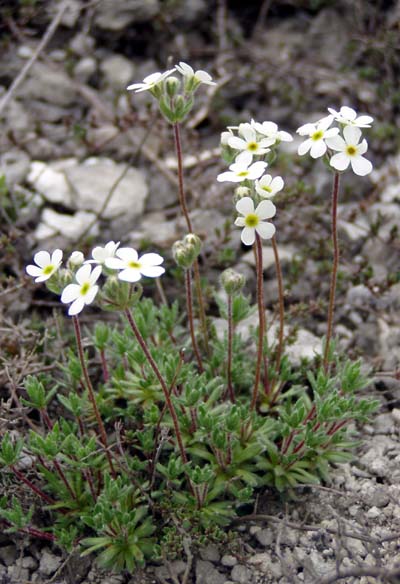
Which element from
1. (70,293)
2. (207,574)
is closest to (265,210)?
(70,293)

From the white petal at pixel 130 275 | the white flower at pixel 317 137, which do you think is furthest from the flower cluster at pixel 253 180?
the white petal at pixel 130 275

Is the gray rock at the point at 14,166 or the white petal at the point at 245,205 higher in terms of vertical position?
the white petal at the point at 245,205

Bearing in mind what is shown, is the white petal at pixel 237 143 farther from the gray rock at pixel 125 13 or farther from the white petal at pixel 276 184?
the gray rock at pixel 125 13

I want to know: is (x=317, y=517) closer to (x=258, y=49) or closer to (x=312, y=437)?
(x=312, y=437)

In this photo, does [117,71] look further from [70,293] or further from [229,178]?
[70,293]

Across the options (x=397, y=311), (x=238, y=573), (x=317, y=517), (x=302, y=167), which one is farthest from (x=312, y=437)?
(x=302, y=167)
